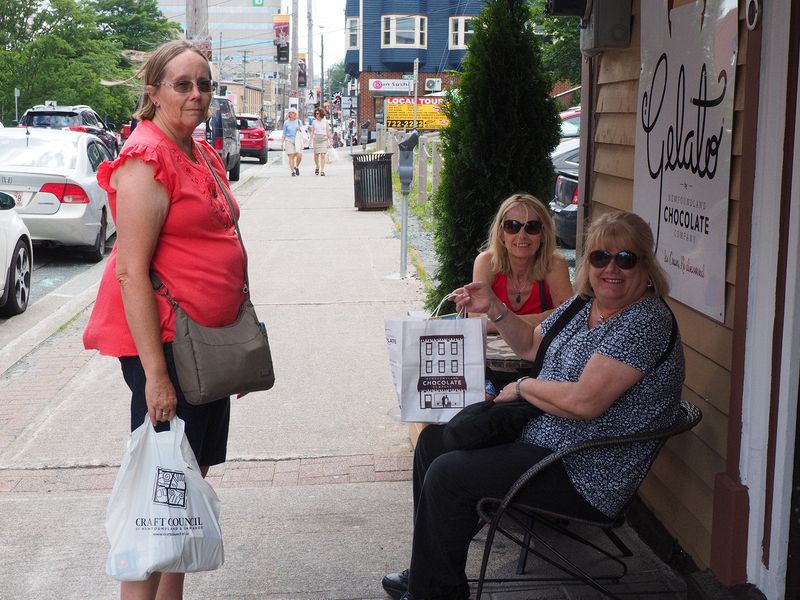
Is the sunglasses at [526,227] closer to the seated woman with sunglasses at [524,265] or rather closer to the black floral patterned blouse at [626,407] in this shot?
the seated woman with sunglasses at [524,265]

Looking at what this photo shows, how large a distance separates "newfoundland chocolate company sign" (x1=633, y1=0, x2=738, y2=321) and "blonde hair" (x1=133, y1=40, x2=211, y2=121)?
1.70 meters

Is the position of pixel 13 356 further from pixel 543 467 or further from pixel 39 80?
pixel 39 80

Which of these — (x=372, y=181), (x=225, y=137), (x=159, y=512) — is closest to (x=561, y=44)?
(x=372, y=181)

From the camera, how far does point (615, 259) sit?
3.27m

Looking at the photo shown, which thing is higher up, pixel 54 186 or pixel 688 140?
pixel 688 140

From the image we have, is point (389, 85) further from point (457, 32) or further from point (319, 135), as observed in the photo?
point (457, 32)

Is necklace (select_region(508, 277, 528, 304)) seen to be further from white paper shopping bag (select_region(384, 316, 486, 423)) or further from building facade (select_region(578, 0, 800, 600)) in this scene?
white paper shopping bag (select_region(384, 316, 486, 423))

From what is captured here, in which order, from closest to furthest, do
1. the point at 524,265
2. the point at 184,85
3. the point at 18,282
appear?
the point at 184,85
the point at 524,265
the point at 18,282

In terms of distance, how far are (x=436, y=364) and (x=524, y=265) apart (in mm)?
1078

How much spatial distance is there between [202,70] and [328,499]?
7.80 ft

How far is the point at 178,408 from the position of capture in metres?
2.99

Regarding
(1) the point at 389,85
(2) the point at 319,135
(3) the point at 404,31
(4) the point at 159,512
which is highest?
(3) the point at 404,31

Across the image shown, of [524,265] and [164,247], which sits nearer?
[164,247]

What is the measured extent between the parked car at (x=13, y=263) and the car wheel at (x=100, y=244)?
233 cm
